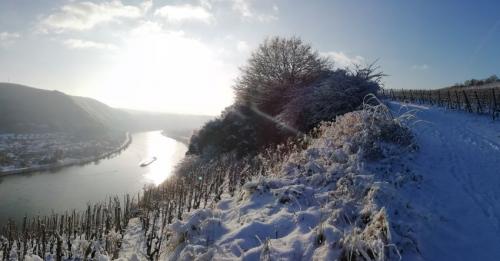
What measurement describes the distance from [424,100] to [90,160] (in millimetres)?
97532

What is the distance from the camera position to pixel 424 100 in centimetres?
3453

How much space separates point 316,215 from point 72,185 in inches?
2777

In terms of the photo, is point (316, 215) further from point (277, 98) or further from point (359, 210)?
→ point (277, 98)

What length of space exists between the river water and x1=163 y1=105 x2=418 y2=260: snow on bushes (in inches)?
1512

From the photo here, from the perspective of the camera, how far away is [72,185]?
6606cm

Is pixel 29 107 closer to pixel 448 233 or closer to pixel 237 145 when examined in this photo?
pixel 237 145

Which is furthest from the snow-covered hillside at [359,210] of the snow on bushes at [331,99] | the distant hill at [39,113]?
A: the distant hill at [39,113]

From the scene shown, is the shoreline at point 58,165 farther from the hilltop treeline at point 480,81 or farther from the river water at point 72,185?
the hilltop treeline at point 480,81

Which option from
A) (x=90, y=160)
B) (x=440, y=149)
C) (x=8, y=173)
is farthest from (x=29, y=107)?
(x=440, y=149)

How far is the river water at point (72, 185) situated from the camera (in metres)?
49.1

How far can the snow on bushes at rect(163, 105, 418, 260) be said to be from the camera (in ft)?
17.4

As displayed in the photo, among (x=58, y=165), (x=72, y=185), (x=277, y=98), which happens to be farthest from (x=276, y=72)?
(x=58, y=165)

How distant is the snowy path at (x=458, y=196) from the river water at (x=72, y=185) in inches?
1518

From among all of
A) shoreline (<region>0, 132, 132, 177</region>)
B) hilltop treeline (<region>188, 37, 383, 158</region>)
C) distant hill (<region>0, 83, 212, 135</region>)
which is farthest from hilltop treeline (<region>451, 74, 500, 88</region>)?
distant hill (<region>0, 83, 212, 135</region>)
